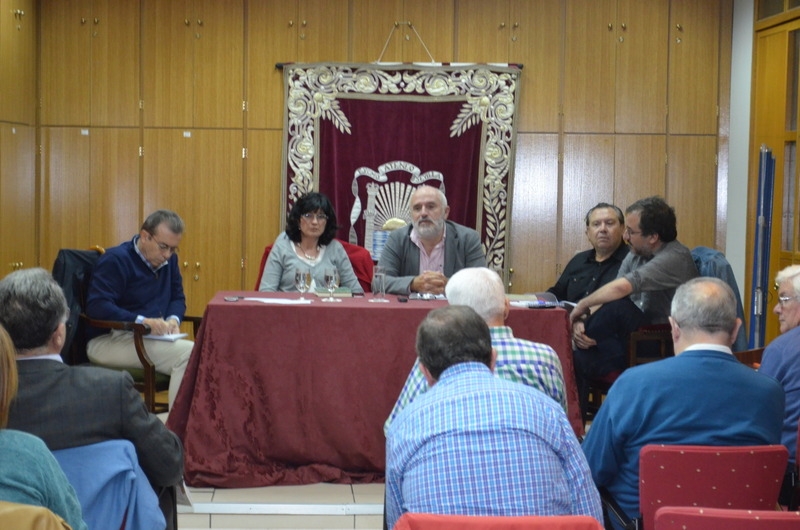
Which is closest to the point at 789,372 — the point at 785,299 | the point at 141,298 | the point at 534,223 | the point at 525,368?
the point at 785,299

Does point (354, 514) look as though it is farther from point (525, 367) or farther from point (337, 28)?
point (337, 28)

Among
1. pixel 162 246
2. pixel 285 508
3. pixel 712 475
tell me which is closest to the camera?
pixel 712 475

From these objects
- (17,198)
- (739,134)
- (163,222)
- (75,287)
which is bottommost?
(75,287)

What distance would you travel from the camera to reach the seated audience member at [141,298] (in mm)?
4848

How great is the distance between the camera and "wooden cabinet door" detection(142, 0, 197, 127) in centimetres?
704

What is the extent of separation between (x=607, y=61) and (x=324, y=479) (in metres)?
4.18

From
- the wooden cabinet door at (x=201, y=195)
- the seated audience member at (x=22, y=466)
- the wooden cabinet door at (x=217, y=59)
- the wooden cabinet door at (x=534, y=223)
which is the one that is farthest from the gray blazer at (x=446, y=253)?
the seated audience member at (x=22, y=466)

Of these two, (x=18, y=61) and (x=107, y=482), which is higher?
(x=18, y=61)

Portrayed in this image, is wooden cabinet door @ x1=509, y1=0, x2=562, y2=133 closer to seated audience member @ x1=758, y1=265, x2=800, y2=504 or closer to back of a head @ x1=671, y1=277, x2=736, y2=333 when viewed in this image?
seated audience member @ x1=758, y1=265, x2=800, y2=504

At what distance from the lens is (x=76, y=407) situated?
2363mm

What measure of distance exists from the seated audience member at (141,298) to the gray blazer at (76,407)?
2.33 m

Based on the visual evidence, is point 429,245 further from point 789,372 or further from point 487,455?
point 487,455

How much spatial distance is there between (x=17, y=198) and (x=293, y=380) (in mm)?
3423

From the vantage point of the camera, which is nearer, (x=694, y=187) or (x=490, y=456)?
(x=490, y=456)
